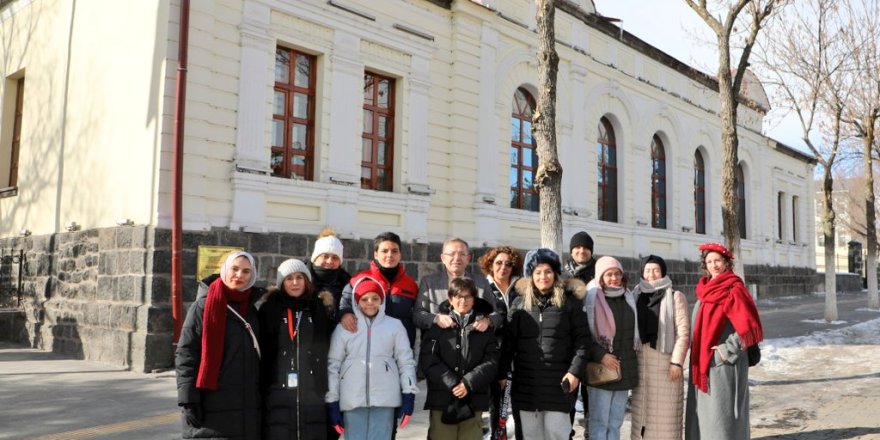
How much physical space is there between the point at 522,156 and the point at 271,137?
604 centimetres

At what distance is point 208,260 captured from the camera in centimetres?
906

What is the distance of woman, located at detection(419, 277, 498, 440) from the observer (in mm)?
4254

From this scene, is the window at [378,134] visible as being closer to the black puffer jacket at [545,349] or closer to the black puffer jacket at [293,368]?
the black puffer jacket at [545,349]

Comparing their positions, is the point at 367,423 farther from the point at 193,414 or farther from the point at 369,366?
the point at 193,414

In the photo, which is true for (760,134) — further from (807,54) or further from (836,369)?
(836,369)

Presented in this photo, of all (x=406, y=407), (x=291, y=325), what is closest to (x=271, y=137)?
(x=291, y=325)

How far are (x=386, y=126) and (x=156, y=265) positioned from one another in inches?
191

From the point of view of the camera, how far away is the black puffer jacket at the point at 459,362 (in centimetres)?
425

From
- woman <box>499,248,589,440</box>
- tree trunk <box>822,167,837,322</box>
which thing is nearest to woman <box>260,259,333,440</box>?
woman <box>499,248,589,440</box>

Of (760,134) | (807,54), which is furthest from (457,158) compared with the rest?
(760,134)

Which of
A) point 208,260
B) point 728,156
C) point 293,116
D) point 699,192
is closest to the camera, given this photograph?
point 208,260

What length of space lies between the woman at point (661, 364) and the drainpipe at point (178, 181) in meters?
5.92

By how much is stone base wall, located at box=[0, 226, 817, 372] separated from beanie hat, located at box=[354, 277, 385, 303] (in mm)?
5420

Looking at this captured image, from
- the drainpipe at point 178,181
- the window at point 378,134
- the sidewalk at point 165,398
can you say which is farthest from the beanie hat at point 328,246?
the window at point 378,134
